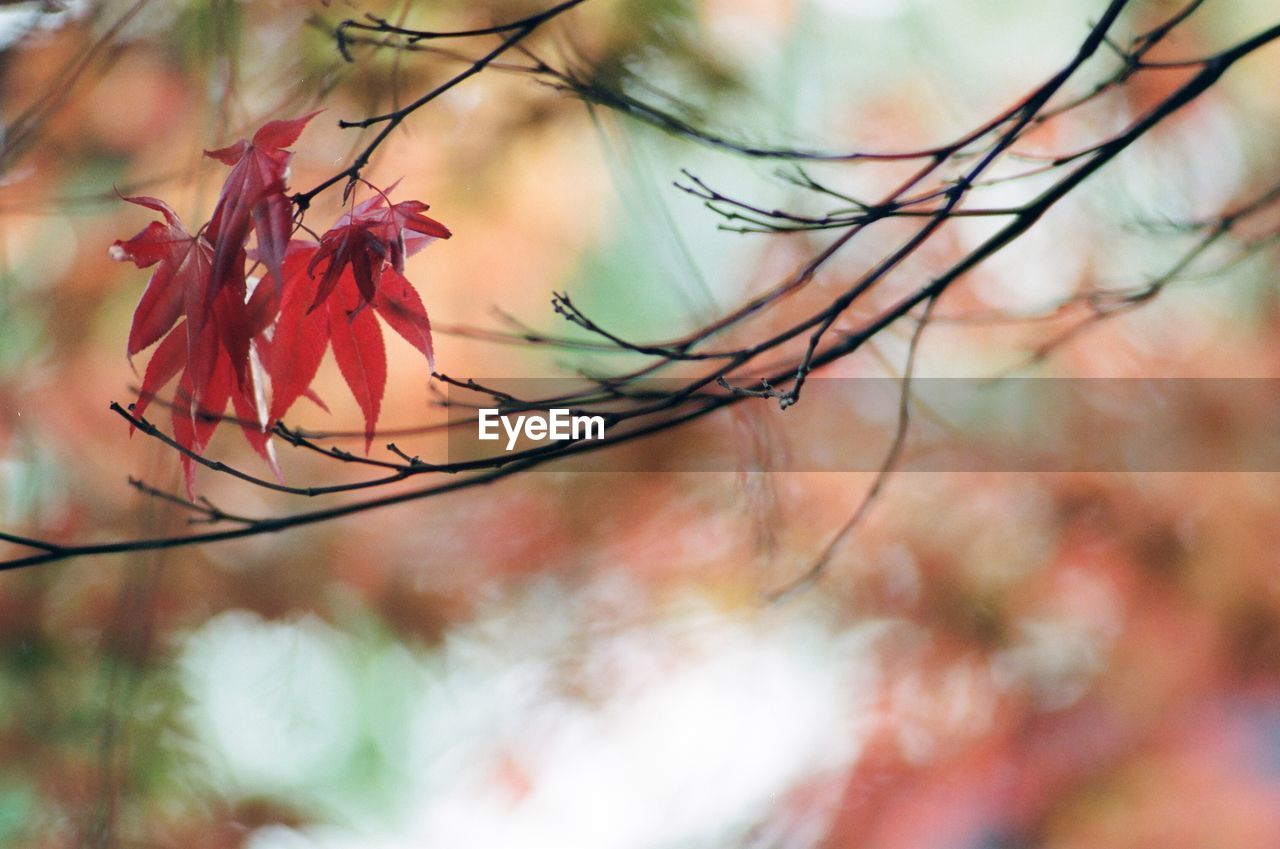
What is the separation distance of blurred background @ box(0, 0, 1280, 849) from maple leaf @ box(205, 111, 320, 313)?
0.77 metres

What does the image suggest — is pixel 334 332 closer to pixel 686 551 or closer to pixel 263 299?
pixel 263 299

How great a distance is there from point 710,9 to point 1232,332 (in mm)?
858

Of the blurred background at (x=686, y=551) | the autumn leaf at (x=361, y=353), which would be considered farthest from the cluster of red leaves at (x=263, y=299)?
the blurred background at (x=686, y=551)

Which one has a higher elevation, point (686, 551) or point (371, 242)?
point (371, 242)

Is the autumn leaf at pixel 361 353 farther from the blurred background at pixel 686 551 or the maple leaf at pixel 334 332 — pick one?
the blurred background at pixel 686 551

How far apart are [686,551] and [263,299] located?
0.91 meters

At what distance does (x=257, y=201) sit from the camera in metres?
0.39

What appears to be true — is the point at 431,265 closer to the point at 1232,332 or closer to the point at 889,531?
the point at 889,531

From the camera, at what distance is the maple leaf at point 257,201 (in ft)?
1.26

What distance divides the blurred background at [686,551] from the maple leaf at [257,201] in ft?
2.52

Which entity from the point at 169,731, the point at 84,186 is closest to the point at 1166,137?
the point at 84,186

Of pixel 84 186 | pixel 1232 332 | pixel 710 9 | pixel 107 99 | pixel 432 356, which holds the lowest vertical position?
pixel 432 356

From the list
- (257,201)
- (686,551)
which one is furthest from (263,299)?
(686,551)

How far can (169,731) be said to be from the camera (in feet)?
3.91
